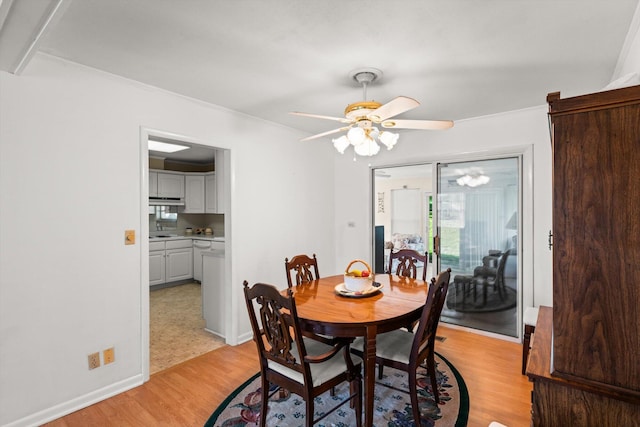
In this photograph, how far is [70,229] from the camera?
2.32 m

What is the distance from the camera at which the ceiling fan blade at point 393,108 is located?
1.89 meters

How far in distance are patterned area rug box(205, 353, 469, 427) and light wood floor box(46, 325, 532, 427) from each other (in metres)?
0.08

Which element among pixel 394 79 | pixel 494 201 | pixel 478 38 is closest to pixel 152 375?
pixel 394 79

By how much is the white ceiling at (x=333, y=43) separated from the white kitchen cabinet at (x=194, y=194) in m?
3.95

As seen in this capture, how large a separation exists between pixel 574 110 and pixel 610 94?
0.10 m

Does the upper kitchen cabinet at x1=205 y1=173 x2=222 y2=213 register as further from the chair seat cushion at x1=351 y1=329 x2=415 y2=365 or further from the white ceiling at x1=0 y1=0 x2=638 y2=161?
the chair seat cushion at x1=351 y1=329 x2=415 y2=365

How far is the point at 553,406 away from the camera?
117cm

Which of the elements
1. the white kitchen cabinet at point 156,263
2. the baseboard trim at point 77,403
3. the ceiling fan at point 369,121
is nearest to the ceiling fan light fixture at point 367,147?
the ceiling fan at point 369,121

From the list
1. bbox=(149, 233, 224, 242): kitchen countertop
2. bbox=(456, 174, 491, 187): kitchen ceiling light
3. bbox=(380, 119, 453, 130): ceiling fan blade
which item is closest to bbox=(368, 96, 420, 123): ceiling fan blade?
bbox=(380, 119, 453, 130): ceiling fan blade

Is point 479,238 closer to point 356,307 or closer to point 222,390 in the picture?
Result: point 356,307

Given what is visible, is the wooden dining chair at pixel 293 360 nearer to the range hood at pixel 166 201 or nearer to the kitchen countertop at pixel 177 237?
the kitchen countertop at pixel 177 237

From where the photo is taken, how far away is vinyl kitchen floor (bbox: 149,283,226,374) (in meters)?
3.18

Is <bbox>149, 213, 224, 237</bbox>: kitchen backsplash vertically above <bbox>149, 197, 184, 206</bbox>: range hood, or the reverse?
<bbox>149, 197, 184, 206</bbox>: range hood

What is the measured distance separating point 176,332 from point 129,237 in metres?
1.69
